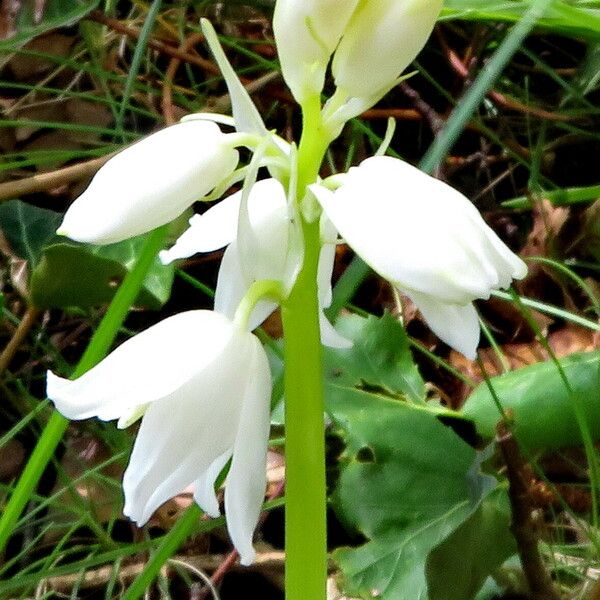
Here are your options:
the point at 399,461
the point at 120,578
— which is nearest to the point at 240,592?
the point at 120,578

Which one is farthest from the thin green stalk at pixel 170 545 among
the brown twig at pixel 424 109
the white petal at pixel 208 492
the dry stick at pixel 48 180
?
the brown twig at pixel 424 109

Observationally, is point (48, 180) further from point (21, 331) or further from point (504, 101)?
point (504, 101)

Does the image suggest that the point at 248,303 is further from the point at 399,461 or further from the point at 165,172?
the point at 399,461

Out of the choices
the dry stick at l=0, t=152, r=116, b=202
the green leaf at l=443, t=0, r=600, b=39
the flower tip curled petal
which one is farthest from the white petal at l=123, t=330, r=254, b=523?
the dry stick at l=0, t=152, r=116, b=202

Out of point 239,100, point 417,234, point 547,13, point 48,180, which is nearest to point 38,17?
point 48,180

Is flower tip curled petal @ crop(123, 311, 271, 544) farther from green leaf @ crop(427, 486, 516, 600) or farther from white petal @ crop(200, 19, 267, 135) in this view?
green leaf @ crop(427, 486, 516, 600)
